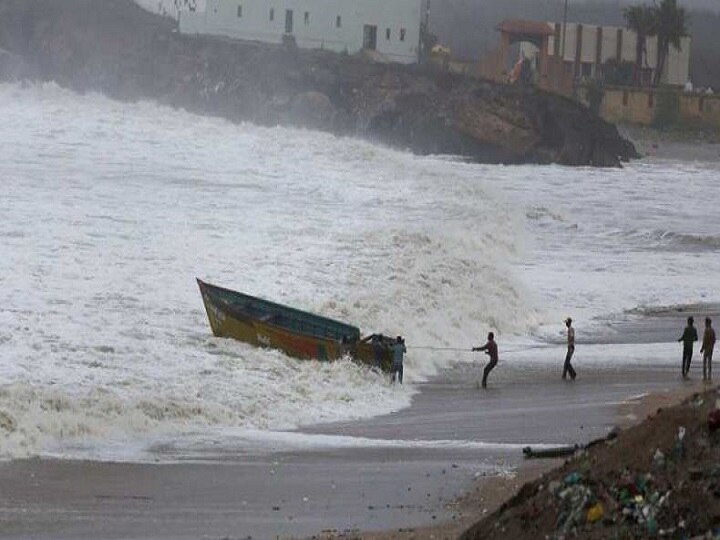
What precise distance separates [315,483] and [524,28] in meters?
89.8

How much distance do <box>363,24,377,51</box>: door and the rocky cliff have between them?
17.2ft

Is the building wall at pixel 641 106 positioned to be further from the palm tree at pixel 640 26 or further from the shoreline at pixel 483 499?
the shoreline at pixel 483 499

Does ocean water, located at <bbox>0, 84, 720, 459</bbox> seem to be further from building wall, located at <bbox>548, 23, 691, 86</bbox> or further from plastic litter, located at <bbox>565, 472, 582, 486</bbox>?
building wall, located at <bbox>548, 23, 691, 86</bbox>

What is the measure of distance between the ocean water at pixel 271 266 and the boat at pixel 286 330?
280mm

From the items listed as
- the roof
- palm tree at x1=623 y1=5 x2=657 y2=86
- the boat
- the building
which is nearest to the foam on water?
the boat

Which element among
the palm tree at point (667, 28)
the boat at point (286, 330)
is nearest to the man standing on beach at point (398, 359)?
the boat at point (286, 330)

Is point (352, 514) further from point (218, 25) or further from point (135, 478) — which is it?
point (218, 25)

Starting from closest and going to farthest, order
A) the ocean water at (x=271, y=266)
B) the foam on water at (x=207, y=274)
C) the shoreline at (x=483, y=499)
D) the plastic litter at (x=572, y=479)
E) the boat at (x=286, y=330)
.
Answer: the plastic litter at (x=572, y=479), the shoreline at (x=483, y=499), the foam on water at (x=207, y=274), the ocean water at (x=271, y=266), the boat at (x=286, y=330)

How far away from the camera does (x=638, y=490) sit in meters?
11.0

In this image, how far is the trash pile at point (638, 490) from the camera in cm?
1052

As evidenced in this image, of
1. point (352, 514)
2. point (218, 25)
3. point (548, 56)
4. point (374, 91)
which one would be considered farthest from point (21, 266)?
point (548, 56)

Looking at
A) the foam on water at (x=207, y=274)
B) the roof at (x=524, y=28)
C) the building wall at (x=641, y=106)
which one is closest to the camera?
the foam on water at (x=207, y=274)

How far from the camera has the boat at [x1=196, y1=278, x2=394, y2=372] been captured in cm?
2438

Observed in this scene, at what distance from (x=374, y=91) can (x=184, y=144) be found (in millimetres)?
16464
